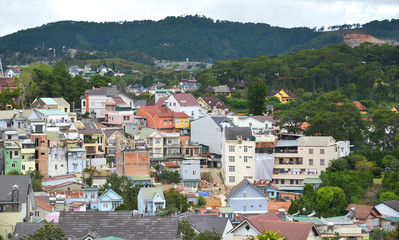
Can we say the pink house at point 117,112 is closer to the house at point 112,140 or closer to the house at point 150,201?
the house at point 112,140

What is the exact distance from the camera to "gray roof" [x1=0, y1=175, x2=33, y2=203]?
26.3 m

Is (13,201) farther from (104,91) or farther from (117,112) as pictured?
(104,91)

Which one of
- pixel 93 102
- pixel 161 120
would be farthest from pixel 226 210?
pixel 93 102

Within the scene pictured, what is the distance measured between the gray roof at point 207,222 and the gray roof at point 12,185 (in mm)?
6181

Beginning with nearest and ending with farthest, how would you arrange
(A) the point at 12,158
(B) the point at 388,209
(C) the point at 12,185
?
(C) the point at 12,185, (B) the point at 388,209, (A) the point at 12,158

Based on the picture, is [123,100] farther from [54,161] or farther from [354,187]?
[354,187]

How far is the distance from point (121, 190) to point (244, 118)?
17.9 metres

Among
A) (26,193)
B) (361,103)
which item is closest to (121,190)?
(26,193)

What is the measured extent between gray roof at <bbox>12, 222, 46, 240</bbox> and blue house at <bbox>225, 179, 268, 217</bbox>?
16.8 metres

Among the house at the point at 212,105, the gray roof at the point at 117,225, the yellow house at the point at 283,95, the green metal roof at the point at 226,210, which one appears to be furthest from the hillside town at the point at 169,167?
the yellow house at the point at 283,95

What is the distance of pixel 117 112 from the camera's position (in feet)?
168

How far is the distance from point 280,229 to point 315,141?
20.8 meters

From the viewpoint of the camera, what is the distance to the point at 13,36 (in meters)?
195

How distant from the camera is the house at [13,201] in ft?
83.8
